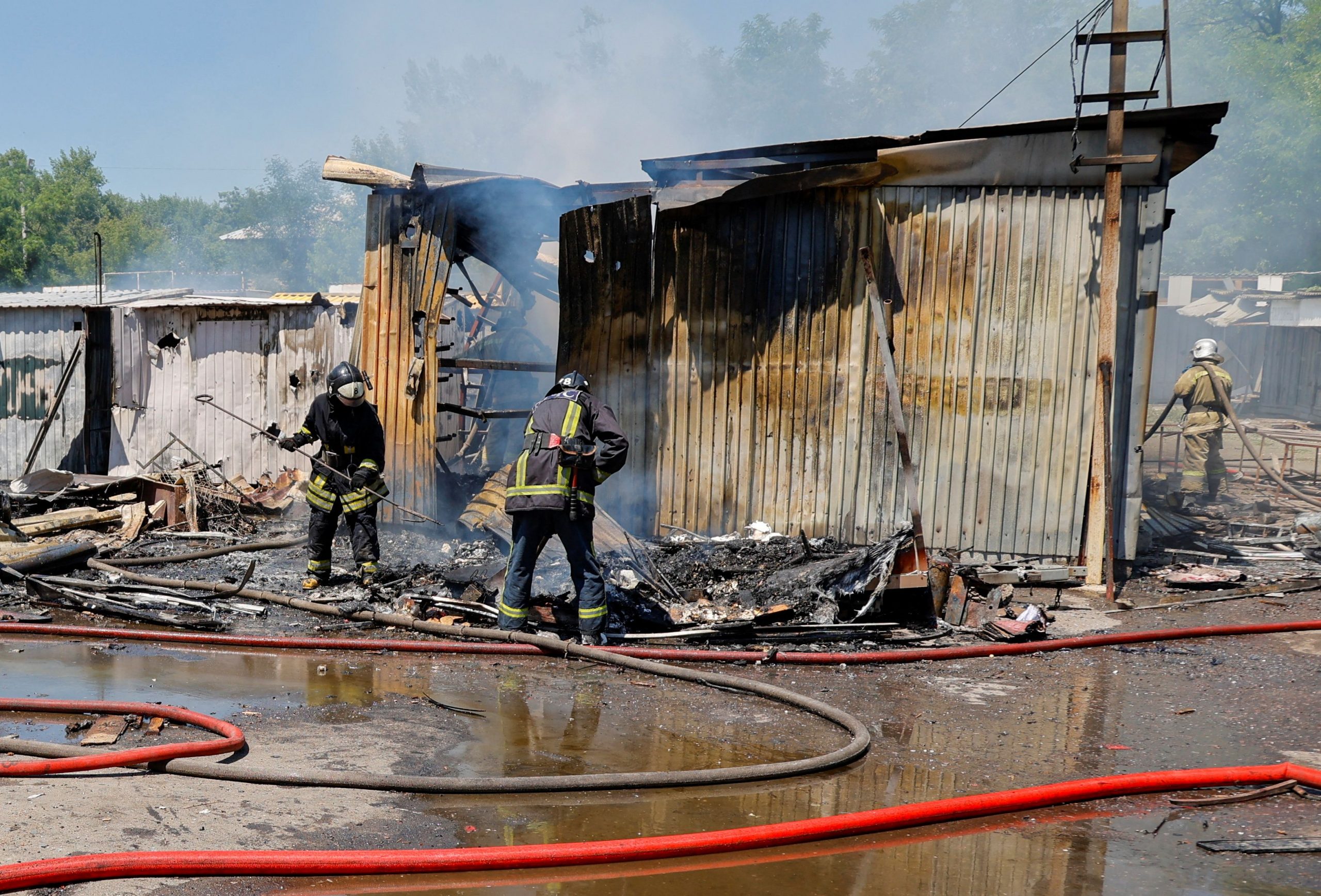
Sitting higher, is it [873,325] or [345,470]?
[873,325]

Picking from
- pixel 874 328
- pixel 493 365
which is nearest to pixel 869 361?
pixel 874 328

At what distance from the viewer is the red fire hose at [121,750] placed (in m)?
3.86

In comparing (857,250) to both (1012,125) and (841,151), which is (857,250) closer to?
(841,151)

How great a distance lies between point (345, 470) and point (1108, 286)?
6.34 m

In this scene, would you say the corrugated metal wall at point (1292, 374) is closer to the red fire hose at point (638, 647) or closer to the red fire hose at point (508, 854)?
the red fire hose at point (638, 647)

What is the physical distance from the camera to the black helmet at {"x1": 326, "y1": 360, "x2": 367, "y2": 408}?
7883 mm

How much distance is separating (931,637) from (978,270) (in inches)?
133

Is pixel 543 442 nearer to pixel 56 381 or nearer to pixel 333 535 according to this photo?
pixel 333 535

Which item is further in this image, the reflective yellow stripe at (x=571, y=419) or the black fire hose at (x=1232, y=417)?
the black fire hose at (x=1232, y=417)

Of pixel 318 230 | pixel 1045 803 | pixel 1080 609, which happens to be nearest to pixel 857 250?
pixel 1080 609

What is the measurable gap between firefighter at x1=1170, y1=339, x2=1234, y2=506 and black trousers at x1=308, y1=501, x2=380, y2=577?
8.87 metres

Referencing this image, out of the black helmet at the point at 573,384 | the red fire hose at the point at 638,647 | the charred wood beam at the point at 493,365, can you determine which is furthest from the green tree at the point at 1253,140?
the black helmet at the point at 573,384

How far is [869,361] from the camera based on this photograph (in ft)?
28.2

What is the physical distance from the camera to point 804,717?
5.24m
